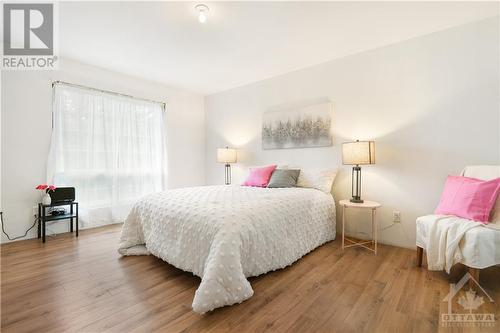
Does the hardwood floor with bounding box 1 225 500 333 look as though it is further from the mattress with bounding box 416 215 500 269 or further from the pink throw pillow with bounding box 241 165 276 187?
the pink throw pillow with bounding box 241 165 276 187

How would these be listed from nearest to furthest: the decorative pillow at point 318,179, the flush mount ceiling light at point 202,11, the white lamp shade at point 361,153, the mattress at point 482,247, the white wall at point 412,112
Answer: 1. the mattress at point 482,247
2. the flush mount ceiling light at point 202,11
3. the white wall at point 412,112
4. the white lamp shade at point 361,153
5. the decorative pillow at point 318,179

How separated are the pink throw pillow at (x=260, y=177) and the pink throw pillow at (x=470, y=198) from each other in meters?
1.95

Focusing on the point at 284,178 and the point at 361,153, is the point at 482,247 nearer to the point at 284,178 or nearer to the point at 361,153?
the point at 361,153

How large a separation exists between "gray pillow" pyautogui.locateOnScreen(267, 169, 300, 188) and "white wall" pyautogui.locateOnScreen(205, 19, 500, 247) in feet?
1.35

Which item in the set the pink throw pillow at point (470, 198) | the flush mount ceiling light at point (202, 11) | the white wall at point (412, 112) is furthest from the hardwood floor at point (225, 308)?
the flush mount ceiling light at point (202, 11)

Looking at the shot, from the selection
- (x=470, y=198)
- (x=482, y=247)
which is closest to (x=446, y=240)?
(x=482, y=247)

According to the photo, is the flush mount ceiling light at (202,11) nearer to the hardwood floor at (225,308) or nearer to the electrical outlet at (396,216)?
the hardwood floor at (225,308)

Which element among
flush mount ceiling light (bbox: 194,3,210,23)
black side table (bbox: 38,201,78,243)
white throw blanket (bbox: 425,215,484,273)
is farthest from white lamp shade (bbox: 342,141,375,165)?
black side table (bbox: 38,201,78,243)

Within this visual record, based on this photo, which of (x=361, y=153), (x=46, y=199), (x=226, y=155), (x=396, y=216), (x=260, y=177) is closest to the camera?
(x=361, y=153)

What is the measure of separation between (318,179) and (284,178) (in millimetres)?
453

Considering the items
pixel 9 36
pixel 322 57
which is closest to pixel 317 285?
pixel 322 57

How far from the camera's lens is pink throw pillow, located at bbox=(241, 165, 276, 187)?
3289 millimetres

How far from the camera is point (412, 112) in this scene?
8.54 ft

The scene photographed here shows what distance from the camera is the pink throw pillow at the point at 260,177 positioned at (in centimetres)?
329
